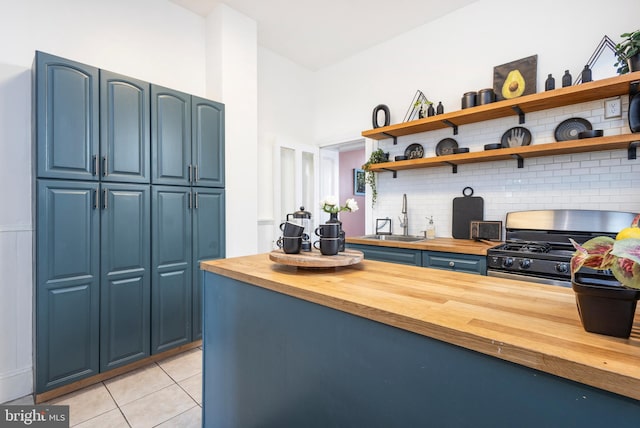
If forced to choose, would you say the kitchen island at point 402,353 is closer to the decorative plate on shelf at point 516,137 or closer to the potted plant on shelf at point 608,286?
the potted plant on shelf at point 608,286

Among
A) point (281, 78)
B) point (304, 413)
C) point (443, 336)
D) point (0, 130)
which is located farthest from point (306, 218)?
point (281, 78)

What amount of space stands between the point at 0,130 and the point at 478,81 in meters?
3.98

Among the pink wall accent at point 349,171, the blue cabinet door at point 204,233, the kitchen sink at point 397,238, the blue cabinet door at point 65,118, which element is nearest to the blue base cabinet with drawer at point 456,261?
A: the kitchen sink at point 397,238

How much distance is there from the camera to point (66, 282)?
80.5 inches

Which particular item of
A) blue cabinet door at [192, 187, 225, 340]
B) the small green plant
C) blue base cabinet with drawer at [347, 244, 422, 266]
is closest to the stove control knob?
blue base cabinet with drawer at [347, 244, 422, 266]

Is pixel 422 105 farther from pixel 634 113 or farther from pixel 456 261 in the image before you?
pixel 456 261

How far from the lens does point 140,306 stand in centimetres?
240

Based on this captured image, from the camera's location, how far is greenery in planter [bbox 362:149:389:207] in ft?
11.8

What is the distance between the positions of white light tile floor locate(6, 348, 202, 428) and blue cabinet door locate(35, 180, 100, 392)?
7.1 inches

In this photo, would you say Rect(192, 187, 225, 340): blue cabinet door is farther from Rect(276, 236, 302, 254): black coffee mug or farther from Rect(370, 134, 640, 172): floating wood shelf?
Rect(370, 134, 640, 172): floating wood shelf

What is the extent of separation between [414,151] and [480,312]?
2868 mm

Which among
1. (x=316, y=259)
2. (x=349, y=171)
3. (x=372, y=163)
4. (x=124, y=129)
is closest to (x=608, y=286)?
(x=316, y=259)

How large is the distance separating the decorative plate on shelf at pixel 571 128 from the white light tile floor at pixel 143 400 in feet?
11.3

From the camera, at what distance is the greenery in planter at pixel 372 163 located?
361cm
